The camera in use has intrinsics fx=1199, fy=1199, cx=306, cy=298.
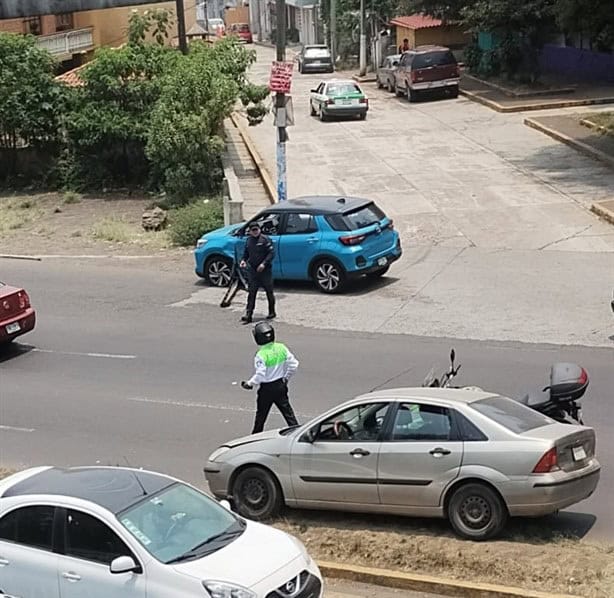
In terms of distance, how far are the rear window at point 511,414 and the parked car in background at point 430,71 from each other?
36216 mm

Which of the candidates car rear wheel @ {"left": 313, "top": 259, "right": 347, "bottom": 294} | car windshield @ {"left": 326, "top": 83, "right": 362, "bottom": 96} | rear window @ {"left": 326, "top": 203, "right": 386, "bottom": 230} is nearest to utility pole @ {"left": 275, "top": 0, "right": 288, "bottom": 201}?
rear window @ {"left": 326, "top": 203, "right": 386, "bottom": 230}

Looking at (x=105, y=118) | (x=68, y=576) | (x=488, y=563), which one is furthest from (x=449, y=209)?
(x=68, y=576)

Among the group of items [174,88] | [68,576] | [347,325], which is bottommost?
[347,325]

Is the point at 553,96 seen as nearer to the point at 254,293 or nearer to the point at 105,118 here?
the point at 105,118

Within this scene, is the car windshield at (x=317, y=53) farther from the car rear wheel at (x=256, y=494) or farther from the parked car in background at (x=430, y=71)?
the car rear wheel at (x=256, y=494)

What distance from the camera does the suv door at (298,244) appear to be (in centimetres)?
A: 2205

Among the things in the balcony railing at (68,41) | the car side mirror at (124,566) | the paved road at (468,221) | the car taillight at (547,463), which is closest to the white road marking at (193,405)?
the paved road at (468,221)

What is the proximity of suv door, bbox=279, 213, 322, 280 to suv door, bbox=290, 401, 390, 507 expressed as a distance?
36.5ft

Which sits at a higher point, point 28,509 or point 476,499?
point 28,509

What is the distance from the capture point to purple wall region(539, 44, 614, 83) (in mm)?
45344

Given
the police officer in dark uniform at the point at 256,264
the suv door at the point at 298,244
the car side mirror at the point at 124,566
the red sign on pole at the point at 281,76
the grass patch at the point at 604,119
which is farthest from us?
the grass patch at the point at 604,119

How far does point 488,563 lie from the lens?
963 cm

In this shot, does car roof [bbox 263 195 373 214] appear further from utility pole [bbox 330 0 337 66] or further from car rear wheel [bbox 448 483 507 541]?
utility pole [bbox 330 0 337 66]

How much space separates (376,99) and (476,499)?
40864 millimetres
